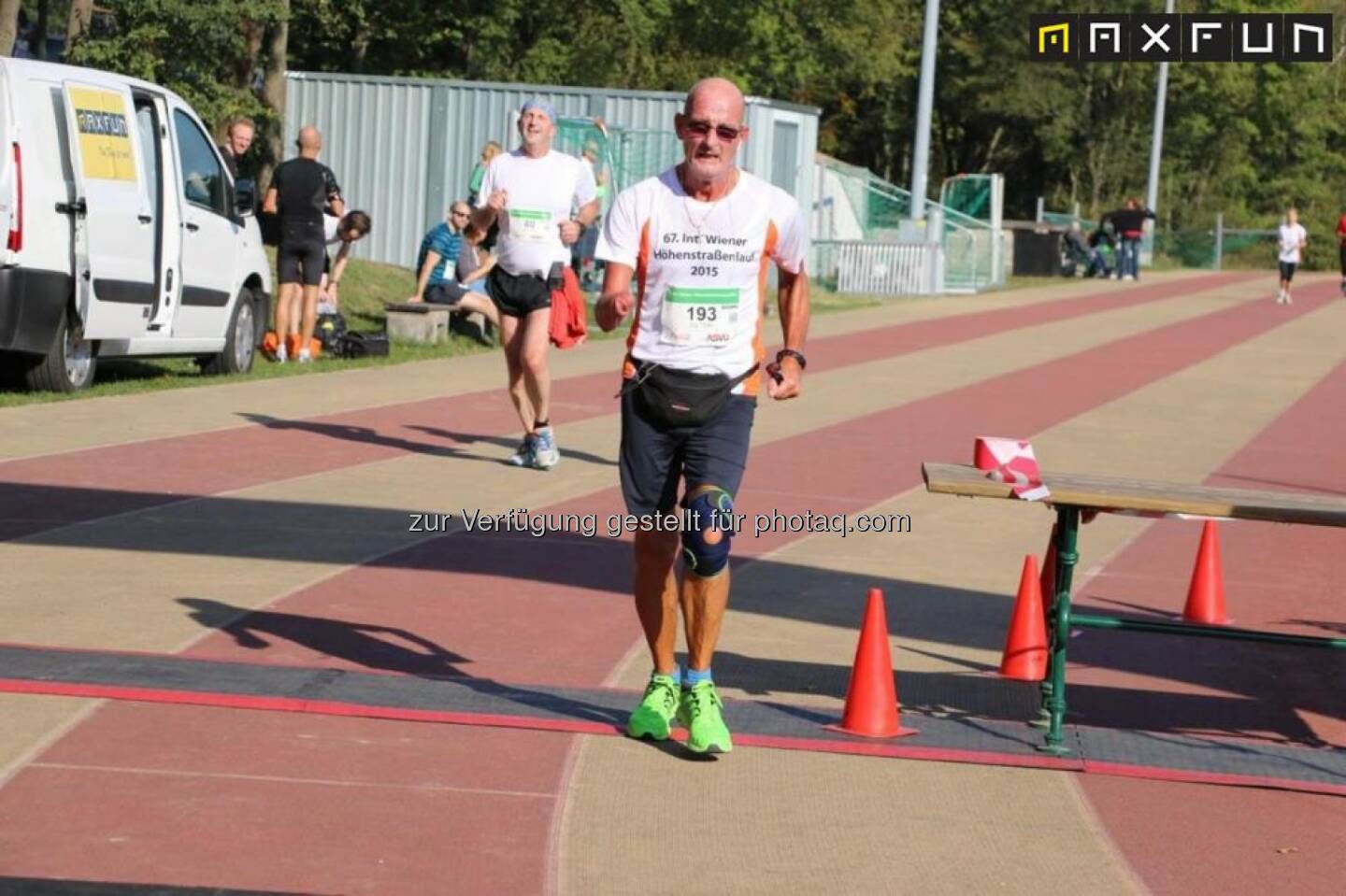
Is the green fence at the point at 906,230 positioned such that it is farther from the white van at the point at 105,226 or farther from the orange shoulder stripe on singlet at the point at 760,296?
the orange shoulder stripe on singlet at the point at 760,296

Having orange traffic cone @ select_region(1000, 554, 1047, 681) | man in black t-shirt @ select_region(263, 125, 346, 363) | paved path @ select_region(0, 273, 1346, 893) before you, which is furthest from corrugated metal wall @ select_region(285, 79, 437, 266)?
orange traffic cone @ select_region(1000, 554, 1047, 681)

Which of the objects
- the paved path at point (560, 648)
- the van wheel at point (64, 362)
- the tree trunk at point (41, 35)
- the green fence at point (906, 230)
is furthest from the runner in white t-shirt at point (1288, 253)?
the van wheel at point (64, 362)

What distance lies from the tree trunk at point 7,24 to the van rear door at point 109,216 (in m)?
9.47

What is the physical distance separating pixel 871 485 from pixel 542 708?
19.7ft

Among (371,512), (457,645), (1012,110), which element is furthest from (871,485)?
(1012,110)

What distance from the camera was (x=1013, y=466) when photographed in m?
6.62

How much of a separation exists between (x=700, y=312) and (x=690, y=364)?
164 mm

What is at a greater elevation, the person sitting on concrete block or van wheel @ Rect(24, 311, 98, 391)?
the person sitting on concrete block

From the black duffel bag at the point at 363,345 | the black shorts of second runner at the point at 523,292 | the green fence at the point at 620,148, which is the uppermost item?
the green fence at the point at 620,148

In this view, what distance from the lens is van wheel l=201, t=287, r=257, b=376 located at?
17.0 metres

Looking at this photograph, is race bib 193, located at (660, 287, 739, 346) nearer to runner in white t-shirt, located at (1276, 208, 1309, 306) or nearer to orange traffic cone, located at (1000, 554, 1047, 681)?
orange traffic cone, located at (1000, 554, 1047, 681)

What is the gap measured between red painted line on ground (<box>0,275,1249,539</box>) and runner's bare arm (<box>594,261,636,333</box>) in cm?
407

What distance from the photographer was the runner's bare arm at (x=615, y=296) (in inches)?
256

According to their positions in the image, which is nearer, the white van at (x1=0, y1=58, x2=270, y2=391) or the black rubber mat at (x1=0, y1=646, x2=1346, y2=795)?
the black rubber mat at (x1=0, y1=646, x2=1346, y2=795)
